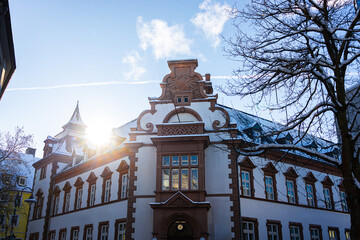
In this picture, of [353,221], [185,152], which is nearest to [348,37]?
[353,221]

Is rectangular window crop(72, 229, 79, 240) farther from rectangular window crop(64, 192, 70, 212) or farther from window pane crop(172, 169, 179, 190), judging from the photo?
window pane crop(172, 169, 179, 190)

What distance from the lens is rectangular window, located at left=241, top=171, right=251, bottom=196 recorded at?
76.9 feet

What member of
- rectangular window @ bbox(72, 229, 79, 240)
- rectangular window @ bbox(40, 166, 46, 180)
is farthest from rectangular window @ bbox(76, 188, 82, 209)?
rectangular window @ bbox(40, 166, 46, 180)

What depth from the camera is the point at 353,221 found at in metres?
10.6

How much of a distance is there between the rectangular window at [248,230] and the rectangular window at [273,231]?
1.44 meters

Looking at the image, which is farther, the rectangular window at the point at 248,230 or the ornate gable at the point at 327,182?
the ornate gable at the point at 327,182

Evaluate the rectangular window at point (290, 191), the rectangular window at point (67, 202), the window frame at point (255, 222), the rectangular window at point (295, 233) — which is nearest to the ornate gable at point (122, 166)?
the rectangular window at point (67, 202)

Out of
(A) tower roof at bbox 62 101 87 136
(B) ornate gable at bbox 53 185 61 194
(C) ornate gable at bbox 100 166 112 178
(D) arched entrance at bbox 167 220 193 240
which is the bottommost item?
(D) arched entrance at bbox 167 220 193 240

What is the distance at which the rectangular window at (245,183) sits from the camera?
23428 millimetres

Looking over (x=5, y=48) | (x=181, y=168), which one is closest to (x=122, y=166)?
(x=181, y=168)

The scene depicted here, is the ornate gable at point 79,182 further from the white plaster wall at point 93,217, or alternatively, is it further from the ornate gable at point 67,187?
the white plaster wall at point 93,217

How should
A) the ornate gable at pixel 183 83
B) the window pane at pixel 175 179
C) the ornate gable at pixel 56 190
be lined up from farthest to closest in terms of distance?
the ornate gable at pixel 56 190 → the ornate gable at pixel 183 83 → the window pane at pixel 175 179

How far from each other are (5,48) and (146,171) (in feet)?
42.6

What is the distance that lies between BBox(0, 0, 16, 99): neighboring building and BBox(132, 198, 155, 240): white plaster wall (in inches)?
456
